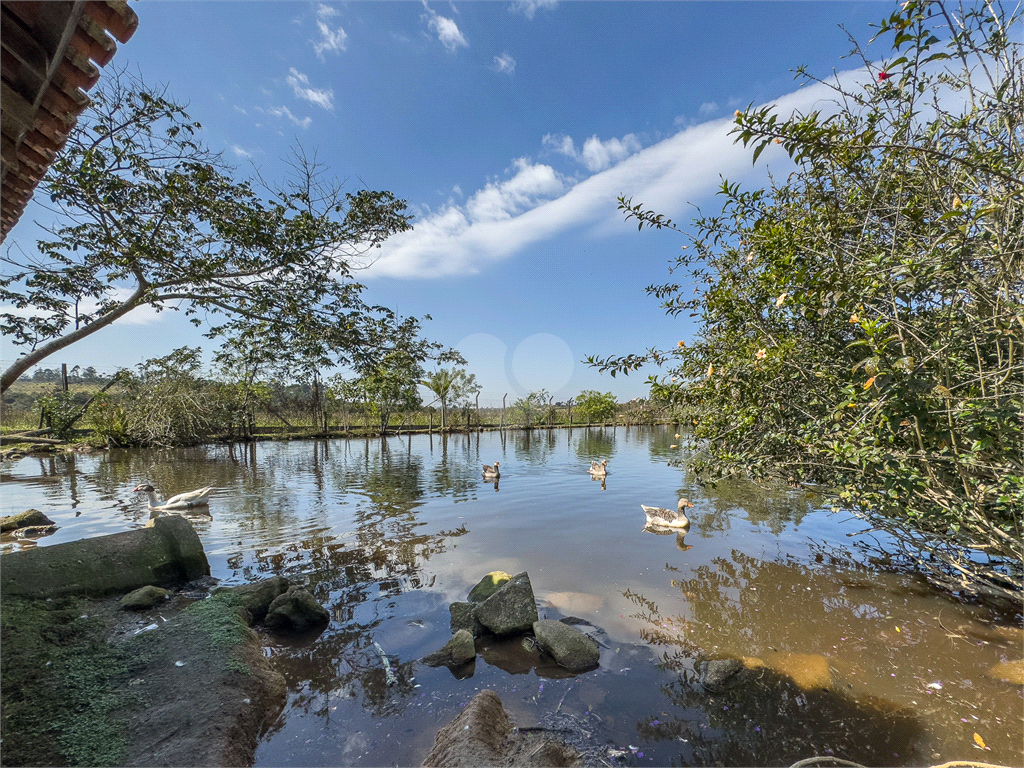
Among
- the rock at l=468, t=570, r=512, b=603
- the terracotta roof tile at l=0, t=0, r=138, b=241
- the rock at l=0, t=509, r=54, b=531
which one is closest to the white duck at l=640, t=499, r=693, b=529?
the rock at l=468, t=570, r=512, b=603

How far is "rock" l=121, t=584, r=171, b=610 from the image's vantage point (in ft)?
16.9

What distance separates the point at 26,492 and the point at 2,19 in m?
18.2

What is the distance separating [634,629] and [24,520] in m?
12.9

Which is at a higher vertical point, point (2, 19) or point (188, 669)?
point (2, 19)

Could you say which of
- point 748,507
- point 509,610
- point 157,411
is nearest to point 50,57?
point 509,610

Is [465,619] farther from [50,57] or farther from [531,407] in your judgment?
[531,407]

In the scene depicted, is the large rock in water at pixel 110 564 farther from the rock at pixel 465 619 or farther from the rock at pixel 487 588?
the rock at pixel 487 588

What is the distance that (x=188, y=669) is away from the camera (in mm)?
3928

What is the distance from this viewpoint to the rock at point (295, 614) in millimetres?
5223

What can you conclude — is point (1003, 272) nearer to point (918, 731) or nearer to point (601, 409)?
point (918, 731)

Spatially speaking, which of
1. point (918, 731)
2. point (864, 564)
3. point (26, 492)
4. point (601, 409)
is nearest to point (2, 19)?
point (918, 731)

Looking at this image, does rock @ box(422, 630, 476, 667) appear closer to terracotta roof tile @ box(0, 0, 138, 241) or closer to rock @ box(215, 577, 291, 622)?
rock @ box(215, 577, 291, 622)

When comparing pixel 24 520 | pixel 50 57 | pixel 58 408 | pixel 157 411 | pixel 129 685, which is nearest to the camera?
pixel 50 57

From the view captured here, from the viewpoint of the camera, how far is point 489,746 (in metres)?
3.02
